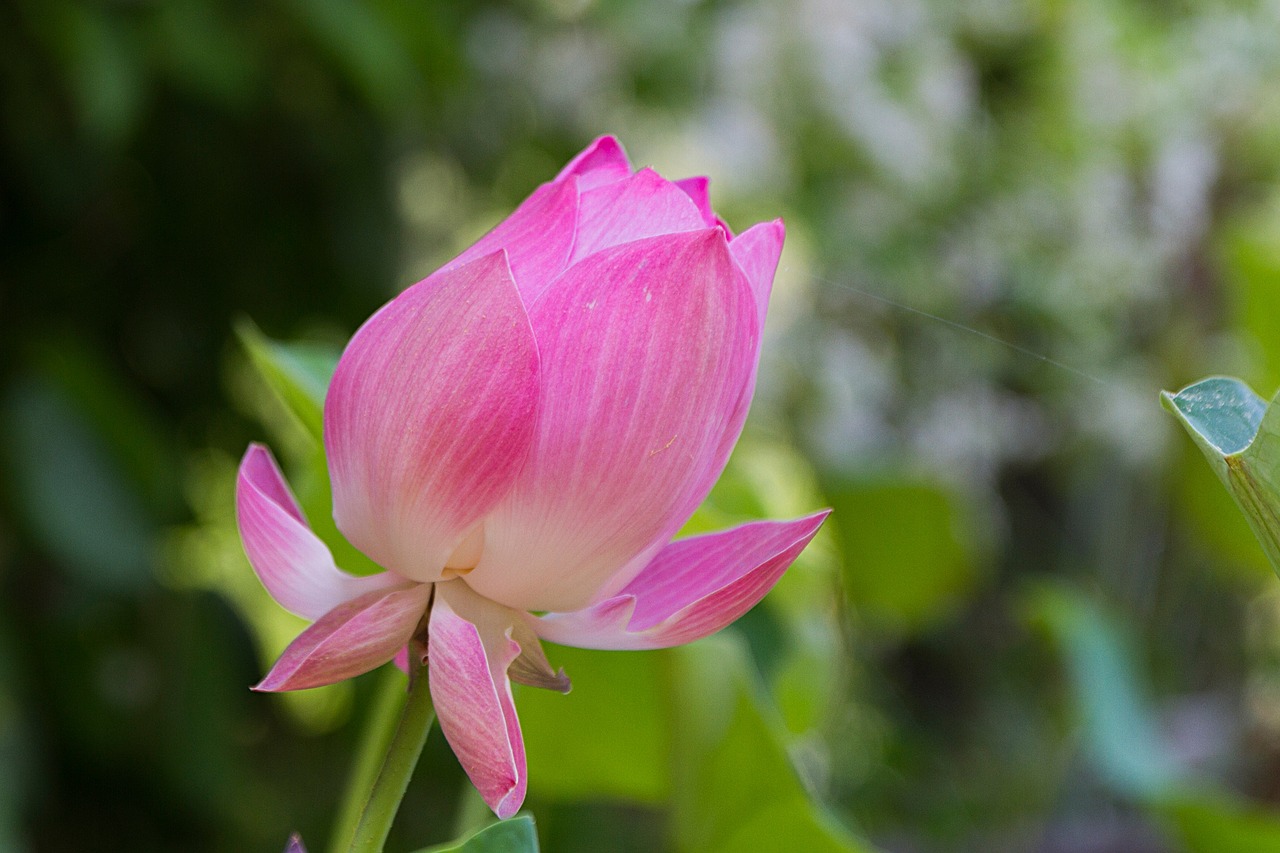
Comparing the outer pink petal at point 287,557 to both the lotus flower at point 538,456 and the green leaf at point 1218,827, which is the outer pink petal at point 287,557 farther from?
the green leaf at point 1218,827

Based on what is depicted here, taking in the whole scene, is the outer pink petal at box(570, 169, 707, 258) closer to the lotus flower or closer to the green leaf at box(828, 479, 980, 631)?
the lotus flower

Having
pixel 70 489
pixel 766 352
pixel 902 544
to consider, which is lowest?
pixel 902 544

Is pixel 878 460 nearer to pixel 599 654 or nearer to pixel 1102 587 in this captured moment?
pixel 1102 587

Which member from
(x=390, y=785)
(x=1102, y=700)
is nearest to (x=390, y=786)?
(x=390, y=785)

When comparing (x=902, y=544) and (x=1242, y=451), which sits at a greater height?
(x=1242, y=451)

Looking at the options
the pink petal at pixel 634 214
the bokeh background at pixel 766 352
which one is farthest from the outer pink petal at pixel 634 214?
the bokeh background at pixel 766 352

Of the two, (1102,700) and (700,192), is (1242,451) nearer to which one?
(700,192)

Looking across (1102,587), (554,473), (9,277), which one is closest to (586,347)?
(554,473)
